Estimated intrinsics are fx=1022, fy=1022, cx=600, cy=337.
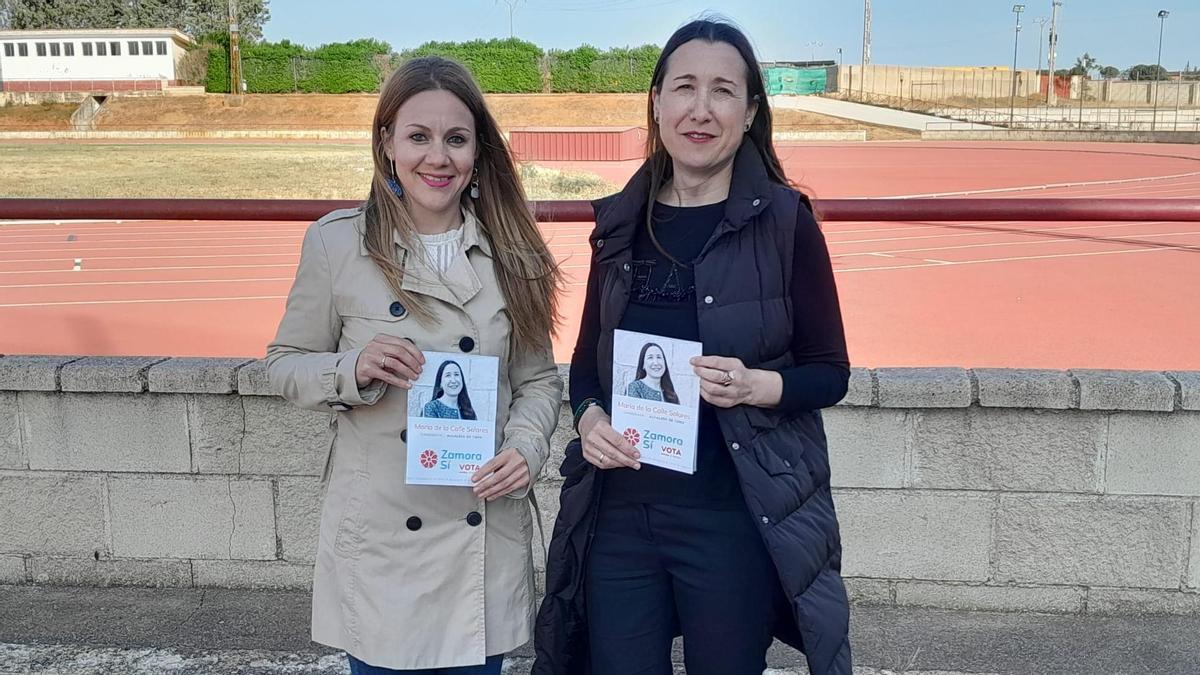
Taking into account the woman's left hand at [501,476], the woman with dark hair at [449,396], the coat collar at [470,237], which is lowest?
the woman's left hand at [501,476]

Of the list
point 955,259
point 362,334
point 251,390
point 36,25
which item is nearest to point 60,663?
point 251,390

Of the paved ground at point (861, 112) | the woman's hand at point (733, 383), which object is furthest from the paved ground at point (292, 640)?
the paved ground at point (861, 112)

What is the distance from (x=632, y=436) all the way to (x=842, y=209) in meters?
1.68

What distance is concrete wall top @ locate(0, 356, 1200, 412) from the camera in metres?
3.33

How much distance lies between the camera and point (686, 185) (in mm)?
2104

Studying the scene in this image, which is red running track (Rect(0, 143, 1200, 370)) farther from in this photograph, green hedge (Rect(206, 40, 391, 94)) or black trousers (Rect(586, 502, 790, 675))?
green hedge (Rect(206, 40, 391, 94))

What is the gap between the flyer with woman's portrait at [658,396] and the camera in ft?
6.40

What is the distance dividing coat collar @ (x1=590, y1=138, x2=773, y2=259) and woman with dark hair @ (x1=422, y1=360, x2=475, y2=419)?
39 cm

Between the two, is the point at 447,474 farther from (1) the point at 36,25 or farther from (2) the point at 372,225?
(1) the point at 36,25

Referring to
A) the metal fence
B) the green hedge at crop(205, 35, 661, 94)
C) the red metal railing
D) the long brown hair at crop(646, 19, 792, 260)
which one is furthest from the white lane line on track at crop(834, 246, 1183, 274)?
the green hedge at crop(205, 35, 661, 94)

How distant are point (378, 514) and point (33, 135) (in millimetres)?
53465

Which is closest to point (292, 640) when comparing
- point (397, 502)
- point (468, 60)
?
point (397, 502)

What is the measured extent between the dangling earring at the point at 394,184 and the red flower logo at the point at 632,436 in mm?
713

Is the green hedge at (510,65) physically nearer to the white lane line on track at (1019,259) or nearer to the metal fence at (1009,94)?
the metal fence at (1009,94)
